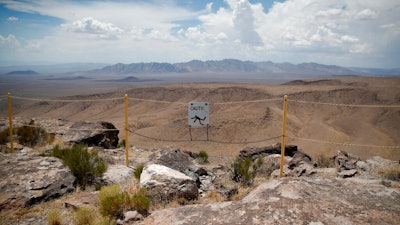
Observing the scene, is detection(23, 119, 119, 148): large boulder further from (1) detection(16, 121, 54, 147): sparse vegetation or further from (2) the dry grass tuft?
(2) the dry grass tuft

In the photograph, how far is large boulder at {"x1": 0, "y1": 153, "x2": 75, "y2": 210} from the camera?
5.82m

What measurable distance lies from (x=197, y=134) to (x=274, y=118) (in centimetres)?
1196

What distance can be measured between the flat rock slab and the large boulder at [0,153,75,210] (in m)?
2.71

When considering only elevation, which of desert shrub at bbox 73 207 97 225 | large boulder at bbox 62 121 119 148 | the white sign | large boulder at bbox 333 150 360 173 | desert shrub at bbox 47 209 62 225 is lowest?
large boulder at bbox 333 150 360 173

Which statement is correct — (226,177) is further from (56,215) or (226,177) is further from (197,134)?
(197,134)

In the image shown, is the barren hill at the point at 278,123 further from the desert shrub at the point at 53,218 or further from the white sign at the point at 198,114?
the desert shrub at the point at 53,218

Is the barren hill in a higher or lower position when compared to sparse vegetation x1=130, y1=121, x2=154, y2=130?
higher

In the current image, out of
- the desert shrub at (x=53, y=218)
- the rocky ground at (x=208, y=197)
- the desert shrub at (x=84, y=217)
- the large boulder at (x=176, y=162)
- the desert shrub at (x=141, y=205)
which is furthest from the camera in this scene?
the large boulder at (x=176, y=162)

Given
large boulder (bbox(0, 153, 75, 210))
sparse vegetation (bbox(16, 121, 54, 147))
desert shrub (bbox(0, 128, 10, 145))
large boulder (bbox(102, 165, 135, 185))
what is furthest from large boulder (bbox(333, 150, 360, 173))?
desert shrub (bbox(0, 128, 10, 145))

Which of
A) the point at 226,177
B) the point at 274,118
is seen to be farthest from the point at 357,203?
the point at 274,118

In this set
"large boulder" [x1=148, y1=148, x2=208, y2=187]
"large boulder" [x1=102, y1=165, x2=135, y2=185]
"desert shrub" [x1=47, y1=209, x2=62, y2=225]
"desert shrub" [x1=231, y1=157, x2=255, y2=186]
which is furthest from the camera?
"large boulder" [x1=148, y1=148, x2=208, y2=187]

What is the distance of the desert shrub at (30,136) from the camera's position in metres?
11.8

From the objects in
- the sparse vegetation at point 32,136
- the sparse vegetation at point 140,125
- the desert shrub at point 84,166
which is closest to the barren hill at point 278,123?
the sparse vegetation at point 140,125

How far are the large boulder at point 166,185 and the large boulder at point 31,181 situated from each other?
1783 mm
